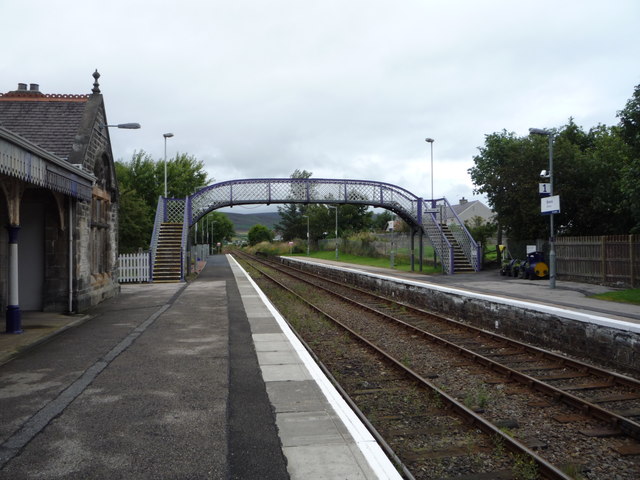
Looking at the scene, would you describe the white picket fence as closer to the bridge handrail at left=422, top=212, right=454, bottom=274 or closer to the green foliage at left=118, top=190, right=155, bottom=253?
the green foliage at left=118, top=190, right=155, bottom=253

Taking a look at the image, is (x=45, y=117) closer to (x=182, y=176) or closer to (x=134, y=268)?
(x=134, y=268)

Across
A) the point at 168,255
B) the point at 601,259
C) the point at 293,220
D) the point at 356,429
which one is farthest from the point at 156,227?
the point at 293,220

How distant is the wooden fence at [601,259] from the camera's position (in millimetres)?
17719

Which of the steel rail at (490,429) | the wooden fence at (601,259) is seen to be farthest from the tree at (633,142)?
the steel rail at (490,429)

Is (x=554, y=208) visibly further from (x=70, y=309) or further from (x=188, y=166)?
(x=188, y=166)

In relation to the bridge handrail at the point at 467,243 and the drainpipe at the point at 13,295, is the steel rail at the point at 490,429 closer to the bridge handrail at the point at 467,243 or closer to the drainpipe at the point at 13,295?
the drainpipe at the point at 13,295

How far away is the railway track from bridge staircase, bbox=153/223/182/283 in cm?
1561

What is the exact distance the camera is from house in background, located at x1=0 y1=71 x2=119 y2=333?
10016mm

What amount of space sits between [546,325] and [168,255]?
20331 mm

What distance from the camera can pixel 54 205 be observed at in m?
12.8

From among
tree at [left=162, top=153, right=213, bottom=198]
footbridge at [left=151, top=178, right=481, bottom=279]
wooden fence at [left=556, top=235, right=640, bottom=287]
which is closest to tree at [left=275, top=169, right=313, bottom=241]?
tree at [left=162, top=153, right=213, bottom=198]

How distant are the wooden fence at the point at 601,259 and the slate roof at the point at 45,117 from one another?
18232 millimetres

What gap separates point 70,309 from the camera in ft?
42.4

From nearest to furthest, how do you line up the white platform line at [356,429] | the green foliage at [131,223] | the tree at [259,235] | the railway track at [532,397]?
the white platform line at [356,429], the railway track at [532,397], the green foliage at [131,223], the tree at [259,235]
